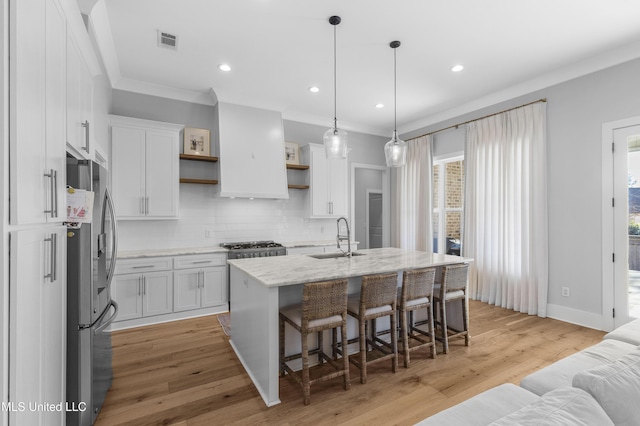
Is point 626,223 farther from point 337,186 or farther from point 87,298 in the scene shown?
point 87,298

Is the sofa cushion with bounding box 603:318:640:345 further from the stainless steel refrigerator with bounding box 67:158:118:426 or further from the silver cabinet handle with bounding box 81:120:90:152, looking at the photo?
the silver cabinet handle with bounding box 81:120:90:152

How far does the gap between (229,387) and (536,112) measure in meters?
4.66

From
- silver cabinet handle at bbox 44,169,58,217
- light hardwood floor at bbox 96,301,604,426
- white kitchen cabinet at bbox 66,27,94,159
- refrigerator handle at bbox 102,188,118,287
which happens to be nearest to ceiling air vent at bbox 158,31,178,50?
white kitchen cabinet at bbox 66,27,94,159

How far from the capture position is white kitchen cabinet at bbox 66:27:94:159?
189cm

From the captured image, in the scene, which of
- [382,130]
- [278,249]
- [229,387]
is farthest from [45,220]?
[382,130]

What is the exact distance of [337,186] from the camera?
5.54 m

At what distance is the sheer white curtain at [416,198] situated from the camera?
18.3ft

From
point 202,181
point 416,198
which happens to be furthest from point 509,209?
point 202,181

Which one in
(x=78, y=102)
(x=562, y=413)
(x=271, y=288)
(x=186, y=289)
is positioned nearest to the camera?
(x=562, y=413)

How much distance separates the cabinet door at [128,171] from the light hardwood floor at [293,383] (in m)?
1.50

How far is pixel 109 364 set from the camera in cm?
237

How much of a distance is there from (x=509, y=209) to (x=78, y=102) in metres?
4.83

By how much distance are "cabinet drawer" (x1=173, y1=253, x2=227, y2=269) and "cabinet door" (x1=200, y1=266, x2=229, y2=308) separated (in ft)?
0.25

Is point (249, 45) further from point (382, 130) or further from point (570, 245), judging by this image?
point (570, 245)
